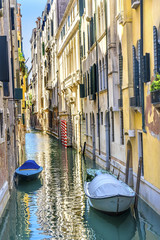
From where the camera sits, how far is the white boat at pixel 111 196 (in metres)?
10.6

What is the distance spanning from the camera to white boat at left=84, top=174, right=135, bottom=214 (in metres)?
10.6

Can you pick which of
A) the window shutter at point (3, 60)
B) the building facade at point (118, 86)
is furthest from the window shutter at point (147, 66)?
the window shutter at point (3, 60)

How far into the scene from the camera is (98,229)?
1031 cm

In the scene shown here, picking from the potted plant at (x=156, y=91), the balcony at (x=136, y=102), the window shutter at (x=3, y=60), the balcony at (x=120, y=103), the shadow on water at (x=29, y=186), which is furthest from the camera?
the shadow on water at (x=29, y=186)

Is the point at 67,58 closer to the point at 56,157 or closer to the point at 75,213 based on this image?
the point at 56,157

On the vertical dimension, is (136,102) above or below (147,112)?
above

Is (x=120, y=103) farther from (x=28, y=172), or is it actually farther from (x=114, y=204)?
(x=114, y=204)


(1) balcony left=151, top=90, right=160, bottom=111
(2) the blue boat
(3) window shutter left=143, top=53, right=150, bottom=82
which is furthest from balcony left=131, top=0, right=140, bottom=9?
(2) the blue boat

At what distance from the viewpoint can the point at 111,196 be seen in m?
10.5

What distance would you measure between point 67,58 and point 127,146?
72.4 ft

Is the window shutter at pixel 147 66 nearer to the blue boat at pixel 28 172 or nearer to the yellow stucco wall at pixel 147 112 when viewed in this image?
the yellow stucco wall at pixel 147 112

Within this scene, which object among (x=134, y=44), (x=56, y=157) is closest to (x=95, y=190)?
(x=134, y=44)

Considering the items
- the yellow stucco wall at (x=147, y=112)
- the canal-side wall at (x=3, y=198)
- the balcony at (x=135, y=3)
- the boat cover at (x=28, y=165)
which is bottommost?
the canal-side wall at (x=3, y=198)

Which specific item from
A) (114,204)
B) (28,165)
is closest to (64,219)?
(114,204)
